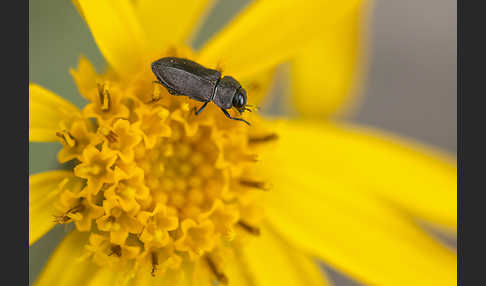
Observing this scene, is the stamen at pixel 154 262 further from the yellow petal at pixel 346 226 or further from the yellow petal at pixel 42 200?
the yellow petal at pixel 346 226

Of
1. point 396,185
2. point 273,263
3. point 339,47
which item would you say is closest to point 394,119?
point 339,47

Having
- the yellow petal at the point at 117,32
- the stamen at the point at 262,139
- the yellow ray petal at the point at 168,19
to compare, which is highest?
the yellow ray petal at the point at 168,19

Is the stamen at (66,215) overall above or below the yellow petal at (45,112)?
below

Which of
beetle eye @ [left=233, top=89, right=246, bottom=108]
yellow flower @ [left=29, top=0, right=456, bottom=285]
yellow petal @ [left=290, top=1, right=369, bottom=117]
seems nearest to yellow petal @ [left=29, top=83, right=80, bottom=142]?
yellow flower @ [left=29, top=0, right=456, bottom=285]

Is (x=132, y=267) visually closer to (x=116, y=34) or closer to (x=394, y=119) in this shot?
(x=116, y=34)

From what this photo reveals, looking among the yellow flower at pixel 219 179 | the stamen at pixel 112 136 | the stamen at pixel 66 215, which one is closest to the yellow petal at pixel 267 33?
the yellow flower at pixel 219 179

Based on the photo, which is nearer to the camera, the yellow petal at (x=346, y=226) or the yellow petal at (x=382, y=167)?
the yellow petal at (x=346, y=226)

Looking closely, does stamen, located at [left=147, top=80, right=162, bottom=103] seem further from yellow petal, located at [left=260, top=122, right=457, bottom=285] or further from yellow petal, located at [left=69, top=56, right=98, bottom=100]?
yellow petal, located at [left=260, top=122, right=457, bottom=285]
